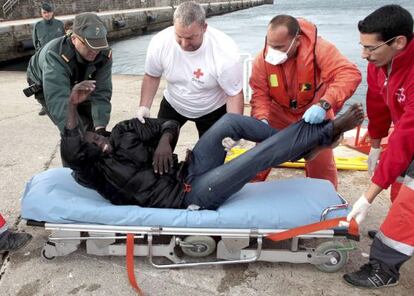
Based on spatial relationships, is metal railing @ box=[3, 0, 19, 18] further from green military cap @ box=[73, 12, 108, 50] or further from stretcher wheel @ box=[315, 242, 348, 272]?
stretcher wheel @ box=[315, 242, 348, 272]

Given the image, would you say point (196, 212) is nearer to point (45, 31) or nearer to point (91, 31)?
point (91, 31)

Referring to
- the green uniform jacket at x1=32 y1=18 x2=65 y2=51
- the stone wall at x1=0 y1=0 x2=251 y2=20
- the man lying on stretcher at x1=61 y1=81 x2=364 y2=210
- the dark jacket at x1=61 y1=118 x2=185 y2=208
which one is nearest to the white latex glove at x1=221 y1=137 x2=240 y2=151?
the man lying on stretcher at x1=61 y1=81 x2=364 y2=210

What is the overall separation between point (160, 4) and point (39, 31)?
32434 millimetres

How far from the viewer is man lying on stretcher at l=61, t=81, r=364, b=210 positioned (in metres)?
2.42

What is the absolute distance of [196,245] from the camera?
7.95 ft

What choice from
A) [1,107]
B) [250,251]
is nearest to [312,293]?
[250,251]

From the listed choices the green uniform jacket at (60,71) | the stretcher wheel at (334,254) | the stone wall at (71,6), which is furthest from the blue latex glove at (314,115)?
the stone wall at (71,6)

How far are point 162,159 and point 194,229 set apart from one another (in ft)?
1.63

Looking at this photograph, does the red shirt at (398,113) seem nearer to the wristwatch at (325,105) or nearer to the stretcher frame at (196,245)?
the wristwatch at (325,105)

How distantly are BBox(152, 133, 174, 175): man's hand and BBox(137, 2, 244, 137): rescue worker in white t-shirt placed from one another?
A: 0.31 meters

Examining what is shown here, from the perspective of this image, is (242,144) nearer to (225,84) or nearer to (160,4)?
(225,84)

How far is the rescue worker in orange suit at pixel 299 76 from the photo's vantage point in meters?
2.56

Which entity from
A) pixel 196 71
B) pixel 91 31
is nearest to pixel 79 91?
pixel 91 31

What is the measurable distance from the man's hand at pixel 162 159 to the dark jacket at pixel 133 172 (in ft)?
0.21
